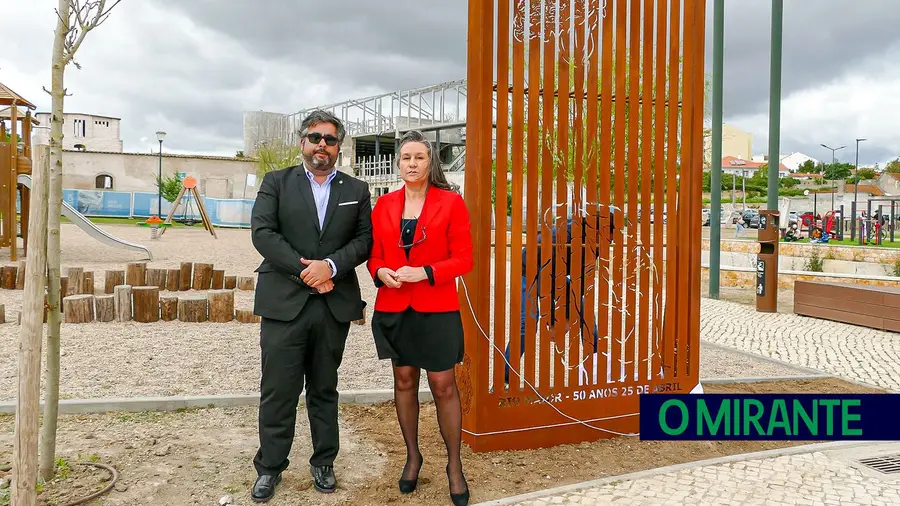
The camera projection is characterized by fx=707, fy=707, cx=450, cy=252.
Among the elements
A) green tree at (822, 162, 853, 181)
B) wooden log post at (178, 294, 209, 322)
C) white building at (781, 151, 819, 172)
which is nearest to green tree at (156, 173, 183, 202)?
wooden log post at (178, 294, 209, 322)

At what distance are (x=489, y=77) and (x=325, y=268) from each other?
1534mm

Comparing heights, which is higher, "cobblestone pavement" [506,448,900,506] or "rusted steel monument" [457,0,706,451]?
"rusted steel monument" [457,0,706,451]

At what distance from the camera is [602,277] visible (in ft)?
14.8

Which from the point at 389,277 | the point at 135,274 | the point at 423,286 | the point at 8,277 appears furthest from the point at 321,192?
the point at 8,277

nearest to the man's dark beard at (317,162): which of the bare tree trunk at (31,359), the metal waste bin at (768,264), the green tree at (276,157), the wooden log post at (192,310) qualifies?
the bare tree trunk at (31,359)

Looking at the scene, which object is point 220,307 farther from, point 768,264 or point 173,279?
point 768,264

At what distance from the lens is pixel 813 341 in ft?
Result: 27.8

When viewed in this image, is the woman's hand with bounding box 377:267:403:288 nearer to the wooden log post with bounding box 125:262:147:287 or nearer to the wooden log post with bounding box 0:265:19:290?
the wooden log post with bounding box 125:262:147:287

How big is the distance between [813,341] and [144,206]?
39368 millimetres

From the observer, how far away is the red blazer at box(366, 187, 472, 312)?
337cm

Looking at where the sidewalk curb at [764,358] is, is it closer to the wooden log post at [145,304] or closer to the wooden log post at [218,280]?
the wooden log post at [145,304]

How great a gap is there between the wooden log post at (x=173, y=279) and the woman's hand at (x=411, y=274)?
28.3 feet

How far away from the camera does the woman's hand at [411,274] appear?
10.8 ft

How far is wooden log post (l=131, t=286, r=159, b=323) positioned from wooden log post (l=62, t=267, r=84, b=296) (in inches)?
74.5
